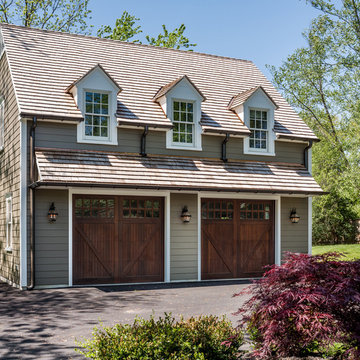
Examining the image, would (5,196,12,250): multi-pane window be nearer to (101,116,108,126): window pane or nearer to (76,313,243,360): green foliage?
(101,116,108,126): window pane

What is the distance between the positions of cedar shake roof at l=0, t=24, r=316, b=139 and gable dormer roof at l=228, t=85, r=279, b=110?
0.20m

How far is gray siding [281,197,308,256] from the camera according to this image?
54.1ft

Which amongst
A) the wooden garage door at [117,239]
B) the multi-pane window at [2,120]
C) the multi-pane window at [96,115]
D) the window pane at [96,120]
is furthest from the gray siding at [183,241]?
the multi-pane window at [2,120]

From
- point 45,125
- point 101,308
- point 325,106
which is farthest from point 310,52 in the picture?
point 101,308

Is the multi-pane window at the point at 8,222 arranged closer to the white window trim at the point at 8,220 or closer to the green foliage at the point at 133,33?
the white window trim at the point at 8,220

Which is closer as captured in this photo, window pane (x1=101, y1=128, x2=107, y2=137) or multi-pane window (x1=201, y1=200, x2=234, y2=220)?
window pane (x1=101, y1=128, x2=107, y2=137)

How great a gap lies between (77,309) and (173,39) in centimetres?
2468

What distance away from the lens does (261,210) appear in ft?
53.6

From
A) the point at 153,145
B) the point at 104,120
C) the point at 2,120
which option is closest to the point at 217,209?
the point at 153,145

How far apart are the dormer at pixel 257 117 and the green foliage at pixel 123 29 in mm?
16384

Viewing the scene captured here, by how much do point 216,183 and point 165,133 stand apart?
2172 mm

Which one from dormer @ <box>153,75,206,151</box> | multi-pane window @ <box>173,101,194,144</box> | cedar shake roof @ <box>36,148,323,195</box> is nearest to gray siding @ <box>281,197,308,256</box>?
cedar shake roof @ <box>36,148,323,195</box>

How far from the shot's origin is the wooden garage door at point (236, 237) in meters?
15.4

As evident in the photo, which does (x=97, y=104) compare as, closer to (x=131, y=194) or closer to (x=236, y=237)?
(x=131, y=194)
